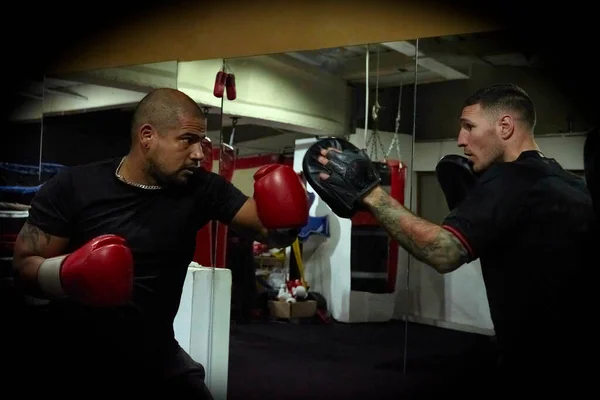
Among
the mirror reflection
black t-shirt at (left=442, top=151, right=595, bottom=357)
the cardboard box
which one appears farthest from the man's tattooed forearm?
the cardboard box

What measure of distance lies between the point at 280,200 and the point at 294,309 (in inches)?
94.4

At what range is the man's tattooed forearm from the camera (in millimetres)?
1739

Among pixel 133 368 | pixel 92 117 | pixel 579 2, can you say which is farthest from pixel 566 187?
pixel 92 117

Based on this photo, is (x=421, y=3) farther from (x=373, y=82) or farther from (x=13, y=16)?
(x=13, y=16)

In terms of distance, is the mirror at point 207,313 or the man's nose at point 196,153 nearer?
the man's nose at point 196,153

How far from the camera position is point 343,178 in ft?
5.35

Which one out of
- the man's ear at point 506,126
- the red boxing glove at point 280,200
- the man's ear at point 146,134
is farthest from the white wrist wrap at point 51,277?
the man's ear at point 506,126

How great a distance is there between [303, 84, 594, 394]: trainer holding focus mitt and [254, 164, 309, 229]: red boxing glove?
0.69 feet

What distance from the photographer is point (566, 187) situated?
4.92ft

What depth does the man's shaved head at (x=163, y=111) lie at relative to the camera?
72.6 inches

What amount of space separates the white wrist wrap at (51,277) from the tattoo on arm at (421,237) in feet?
2.92

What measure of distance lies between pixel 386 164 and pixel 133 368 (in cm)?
204

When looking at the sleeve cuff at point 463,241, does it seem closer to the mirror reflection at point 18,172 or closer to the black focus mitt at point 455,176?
the black focus mitt at point 455,176

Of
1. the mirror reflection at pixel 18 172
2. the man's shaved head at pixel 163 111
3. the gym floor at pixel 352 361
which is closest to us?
the man's shaved head at pixel 163 111
